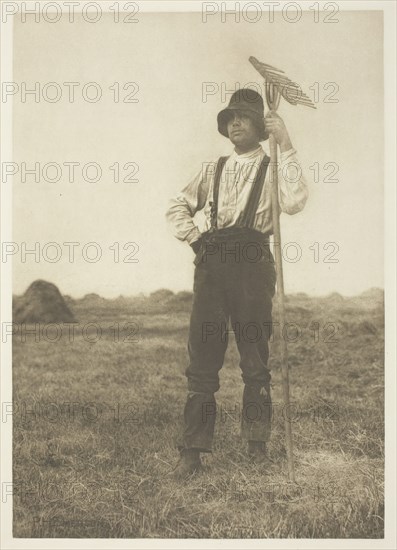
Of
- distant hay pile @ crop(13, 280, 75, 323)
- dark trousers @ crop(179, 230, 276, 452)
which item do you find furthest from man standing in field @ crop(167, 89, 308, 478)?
distant hay pile @ crop(13, 280, 75, 323)

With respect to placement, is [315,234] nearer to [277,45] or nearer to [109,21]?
[277,45]

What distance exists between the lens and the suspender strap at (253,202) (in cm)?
302

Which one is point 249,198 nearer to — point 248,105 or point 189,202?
point 189,202

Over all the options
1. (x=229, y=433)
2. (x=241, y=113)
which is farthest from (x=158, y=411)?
(x=241, y=113)

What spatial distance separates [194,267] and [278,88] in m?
0.90

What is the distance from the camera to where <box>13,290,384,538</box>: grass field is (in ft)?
9.63

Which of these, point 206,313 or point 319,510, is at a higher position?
point 206,313

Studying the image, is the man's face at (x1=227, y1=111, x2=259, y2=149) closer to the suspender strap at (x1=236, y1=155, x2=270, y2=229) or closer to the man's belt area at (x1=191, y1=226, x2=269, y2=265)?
the suspender strap at (x1=236, y1=155, x2=270, y2=229)

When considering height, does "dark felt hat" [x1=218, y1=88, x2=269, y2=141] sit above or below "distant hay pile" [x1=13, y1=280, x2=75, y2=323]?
above

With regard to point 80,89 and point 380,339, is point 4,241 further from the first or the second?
point 380,339

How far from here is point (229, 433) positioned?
9.86 ft

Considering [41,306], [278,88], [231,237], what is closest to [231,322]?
[231,237]

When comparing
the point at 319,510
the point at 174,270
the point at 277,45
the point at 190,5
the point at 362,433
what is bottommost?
the point at 319,510

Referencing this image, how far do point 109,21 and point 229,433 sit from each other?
1951mm
